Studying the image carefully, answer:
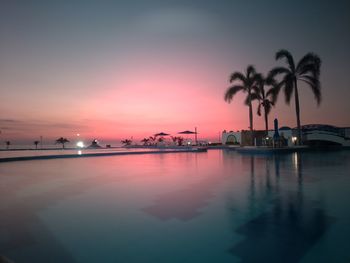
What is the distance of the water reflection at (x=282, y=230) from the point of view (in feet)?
8.01

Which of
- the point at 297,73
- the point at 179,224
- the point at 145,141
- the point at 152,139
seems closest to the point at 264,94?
the point at 297,73

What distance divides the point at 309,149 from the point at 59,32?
24007mm

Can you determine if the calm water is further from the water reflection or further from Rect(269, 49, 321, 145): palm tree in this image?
Rect(269, 49, 321, 145): palm tree

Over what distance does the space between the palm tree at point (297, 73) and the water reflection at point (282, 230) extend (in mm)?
19054

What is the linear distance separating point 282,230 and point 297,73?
22.5 metres

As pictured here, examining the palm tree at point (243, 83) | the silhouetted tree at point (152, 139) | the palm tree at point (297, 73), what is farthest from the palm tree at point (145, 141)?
the palm tree at point (297, 73)

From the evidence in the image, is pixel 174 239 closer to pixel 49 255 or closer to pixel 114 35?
pixel 49 255

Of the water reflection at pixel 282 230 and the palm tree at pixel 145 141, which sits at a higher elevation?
the palm tree at pixel 145 141

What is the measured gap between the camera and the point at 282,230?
10.2 ft

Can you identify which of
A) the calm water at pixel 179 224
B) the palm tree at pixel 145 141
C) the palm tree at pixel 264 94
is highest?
the palm tree at pixel 264 94

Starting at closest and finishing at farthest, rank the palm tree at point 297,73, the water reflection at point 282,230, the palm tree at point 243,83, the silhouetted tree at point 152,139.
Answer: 1. the water reflection at point 282,230
2. the palm tree at point 297,73
3. the palm tree at point 243,83
4. the silhouetted tree at point 152,139

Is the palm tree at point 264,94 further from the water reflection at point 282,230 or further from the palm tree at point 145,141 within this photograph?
the palm tree at point 145,141

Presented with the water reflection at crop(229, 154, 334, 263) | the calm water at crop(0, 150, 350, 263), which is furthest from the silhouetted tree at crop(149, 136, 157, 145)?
the water reflection at crop(229, 154, 334, 263)

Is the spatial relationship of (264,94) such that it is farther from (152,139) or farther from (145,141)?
(145,141)
